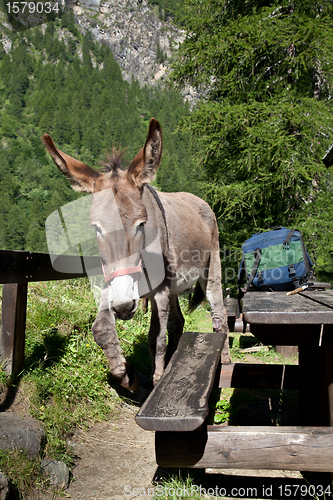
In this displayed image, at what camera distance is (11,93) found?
105250mm

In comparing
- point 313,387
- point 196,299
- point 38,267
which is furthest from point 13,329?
point 196,299

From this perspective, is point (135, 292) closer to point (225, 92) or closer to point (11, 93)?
point (225, 92)

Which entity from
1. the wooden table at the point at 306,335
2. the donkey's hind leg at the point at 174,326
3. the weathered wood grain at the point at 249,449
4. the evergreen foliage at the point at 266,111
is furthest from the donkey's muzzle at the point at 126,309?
the evergreen foliage at the point at 266,111

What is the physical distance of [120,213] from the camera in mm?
2375

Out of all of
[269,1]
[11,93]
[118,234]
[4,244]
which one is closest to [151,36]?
[11,93]

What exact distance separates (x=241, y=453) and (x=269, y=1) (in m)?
11.8

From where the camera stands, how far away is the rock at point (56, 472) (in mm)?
2117

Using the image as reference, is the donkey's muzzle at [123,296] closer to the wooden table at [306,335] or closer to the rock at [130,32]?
the wooden table at [306,335]

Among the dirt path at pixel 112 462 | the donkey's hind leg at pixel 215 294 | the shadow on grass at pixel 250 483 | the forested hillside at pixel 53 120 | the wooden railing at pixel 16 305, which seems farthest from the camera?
the forested hillside at pixel 53 120

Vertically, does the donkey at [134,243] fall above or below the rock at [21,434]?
above

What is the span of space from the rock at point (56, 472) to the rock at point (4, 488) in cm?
35

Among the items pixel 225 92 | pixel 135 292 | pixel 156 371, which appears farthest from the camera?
pixel 225 92

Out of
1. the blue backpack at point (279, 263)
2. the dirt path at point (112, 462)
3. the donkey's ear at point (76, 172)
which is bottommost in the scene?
the dirt path at point (112, 462)

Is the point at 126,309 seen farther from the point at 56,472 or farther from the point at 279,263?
the point at 279,263
